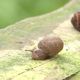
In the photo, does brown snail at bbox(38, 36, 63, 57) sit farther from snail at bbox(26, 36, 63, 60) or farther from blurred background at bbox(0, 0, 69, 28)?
blurred background at bbox(0, 0, 69, 28)

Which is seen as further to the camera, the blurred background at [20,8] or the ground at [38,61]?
the blurred background at [20,8]

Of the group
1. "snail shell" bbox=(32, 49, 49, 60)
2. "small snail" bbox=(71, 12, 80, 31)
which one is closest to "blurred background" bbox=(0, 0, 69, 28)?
"small snail" bbox=(71, 12, 80, 31)

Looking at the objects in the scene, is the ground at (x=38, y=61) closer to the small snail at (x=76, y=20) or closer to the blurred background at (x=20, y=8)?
the small snail at (x=76, y=20)

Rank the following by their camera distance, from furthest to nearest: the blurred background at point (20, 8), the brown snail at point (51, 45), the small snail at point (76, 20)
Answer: the blurred background at point (20, 8)
the small snail at point (76, 20)
the brown snail at point (51, 45)

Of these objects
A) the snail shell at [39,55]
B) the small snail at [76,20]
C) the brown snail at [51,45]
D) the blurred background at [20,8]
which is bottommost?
the snail shell at [39,55]

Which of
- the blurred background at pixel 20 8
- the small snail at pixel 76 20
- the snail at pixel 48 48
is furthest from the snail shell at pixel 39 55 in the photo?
the blurred background at pixel 20 8

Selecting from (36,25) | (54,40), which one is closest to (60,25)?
(36,25)

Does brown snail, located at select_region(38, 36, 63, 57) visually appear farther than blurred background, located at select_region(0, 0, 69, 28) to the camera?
No
